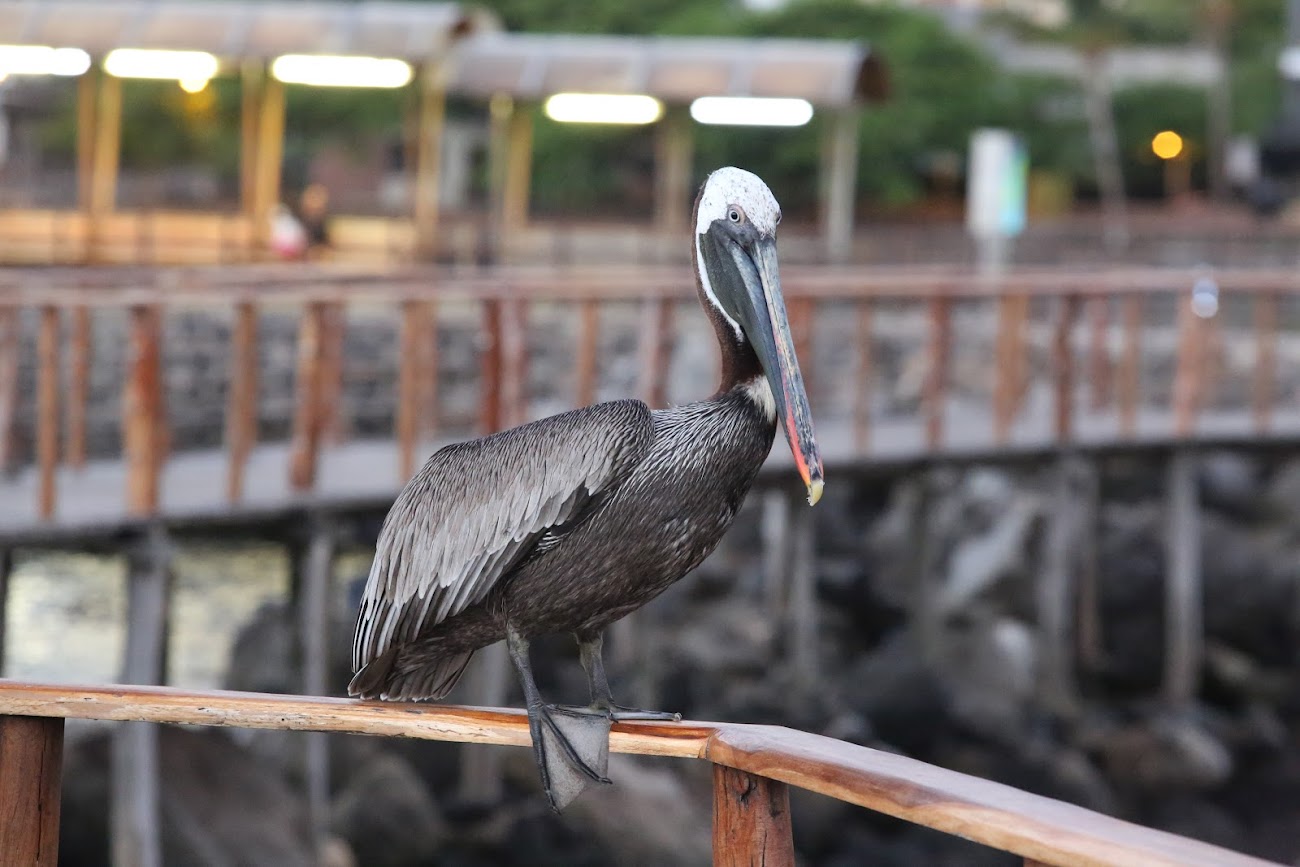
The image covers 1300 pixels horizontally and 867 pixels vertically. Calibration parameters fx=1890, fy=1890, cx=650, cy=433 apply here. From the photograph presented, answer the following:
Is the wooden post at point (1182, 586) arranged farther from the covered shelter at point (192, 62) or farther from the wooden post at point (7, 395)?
the covered shelter at point (192, 62)

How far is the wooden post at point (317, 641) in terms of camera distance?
9523mm

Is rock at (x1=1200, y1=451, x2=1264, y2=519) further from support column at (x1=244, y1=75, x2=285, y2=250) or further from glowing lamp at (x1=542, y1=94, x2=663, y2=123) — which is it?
support column at (x1=244, y1=75, x2=285, y2=250)

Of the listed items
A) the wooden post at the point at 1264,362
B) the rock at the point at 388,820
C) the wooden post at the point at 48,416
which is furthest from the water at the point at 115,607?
the wooden post at the point at 1264,362

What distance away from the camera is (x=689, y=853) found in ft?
31.4

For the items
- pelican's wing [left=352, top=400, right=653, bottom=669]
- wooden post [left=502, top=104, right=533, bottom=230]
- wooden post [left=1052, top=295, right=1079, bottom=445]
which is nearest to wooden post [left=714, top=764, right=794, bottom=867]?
pelican's wing [left=352, top=400, right=653, bottom=669]

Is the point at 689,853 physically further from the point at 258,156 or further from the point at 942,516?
the point at 258,156

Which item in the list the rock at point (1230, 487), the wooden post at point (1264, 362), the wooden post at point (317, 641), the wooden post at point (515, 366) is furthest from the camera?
the rock at point (1230, 487)

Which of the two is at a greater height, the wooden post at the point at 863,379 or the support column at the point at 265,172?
the support column at the point at 265,172

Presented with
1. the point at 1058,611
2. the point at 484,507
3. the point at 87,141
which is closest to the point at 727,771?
the point at 484,507

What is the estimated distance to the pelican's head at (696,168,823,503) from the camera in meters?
2.74

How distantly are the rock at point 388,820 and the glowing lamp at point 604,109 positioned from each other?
12.0 meters

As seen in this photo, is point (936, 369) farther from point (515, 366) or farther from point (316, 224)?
point (316, 224)

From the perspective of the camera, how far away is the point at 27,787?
2.80 meters

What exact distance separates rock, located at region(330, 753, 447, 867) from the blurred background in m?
0.02
